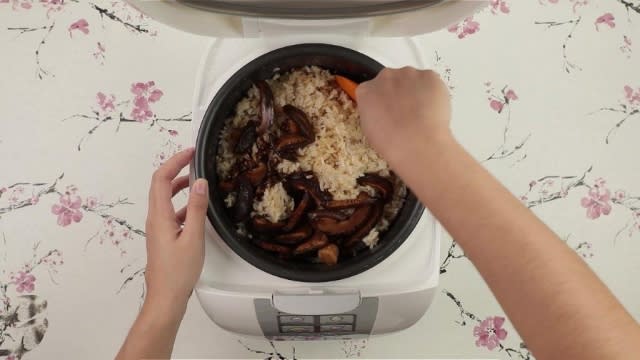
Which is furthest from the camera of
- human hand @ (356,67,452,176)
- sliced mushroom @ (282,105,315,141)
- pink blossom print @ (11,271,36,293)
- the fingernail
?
pink blossom print @ (11,271,36,293)

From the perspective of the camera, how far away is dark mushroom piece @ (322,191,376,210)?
0.74m

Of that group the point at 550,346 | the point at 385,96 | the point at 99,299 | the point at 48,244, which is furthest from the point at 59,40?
the point at 550,346

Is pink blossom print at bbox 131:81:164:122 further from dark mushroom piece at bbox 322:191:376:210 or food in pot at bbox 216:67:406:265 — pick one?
dark mushroom piece at bbox 322:191:376:210

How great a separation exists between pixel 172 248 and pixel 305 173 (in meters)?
0.22

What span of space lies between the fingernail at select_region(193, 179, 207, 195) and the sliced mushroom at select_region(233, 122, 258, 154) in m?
0.10

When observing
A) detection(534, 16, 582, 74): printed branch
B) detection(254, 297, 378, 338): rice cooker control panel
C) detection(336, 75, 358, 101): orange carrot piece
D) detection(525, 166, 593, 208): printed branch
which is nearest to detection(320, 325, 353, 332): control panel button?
detection(254, 297, 378, 338): rice cooker control panel

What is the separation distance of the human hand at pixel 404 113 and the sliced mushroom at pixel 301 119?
0.15 m

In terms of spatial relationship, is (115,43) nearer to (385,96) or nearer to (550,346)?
(385,96)

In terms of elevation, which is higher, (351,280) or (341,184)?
(341,184)

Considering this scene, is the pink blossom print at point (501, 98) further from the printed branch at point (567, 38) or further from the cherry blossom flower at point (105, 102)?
the cherry blossom flower at point (105, 102)

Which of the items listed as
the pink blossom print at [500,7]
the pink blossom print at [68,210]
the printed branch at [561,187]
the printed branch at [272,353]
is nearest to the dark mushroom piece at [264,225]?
the printed branch at [272,353]

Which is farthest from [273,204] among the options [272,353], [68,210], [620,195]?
[620,195]

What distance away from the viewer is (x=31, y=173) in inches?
39.0

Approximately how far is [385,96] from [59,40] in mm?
744
